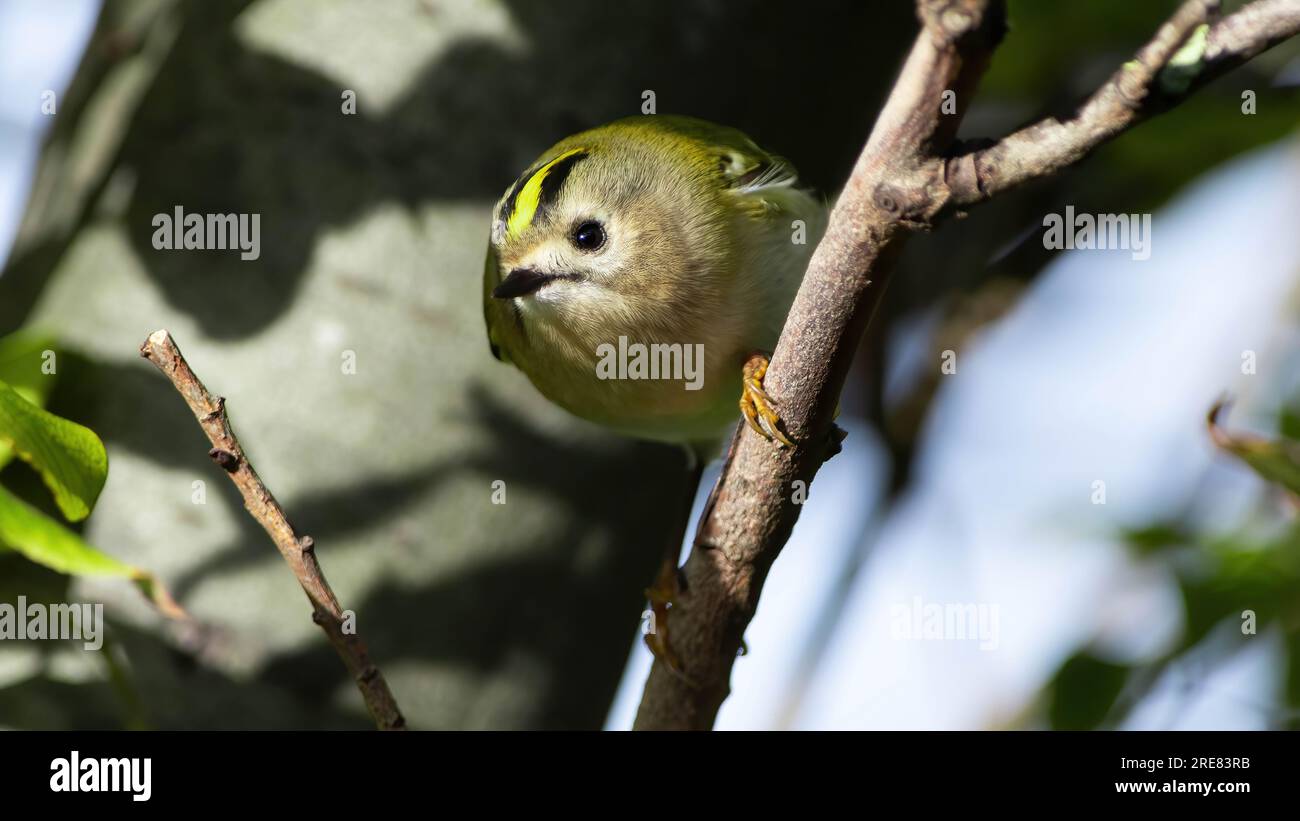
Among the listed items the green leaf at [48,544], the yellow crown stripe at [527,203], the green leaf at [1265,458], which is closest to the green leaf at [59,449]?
the green leaf at [48,544]

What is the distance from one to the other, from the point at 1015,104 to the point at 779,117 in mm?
800

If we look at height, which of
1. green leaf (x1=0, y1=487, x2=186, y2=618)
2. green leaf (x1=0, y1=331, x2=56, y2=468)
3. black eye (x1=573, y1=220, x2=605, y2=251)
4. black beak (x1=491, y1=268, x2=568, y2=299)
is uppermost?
black eye (x1=573, y1=220, x2=605, y2=251)

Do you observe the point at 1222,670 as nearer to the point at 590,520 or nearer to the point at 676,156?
the point at 590,520

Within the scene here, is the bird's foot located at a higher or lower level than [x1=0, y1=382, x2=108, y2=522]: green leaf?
lower

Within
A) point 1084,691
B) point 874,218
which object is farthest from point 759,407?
point 1084,691

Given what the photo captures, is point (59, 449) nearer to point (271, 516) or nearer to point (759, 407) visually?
point (271, 516)

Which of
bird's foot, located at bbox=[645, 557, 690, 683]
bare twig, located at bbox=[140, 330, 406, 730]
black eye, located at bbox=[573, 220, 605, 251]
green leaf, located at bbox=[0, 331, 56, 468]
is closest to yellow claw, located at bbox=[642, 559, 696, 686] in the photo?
bird's foot, located at bbox=[645, 557, 690, 683]

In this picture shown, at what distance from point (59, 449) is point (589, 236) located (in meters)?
0.78

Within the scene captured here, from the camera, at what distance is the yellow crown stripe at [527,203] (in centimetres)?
153

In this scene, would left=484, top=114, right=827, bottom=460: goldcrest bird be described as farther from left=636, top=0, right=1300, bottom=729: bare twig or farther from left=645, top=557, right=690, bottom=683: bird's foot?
left=636, top=0, right=1300, bottom=729: bare twig

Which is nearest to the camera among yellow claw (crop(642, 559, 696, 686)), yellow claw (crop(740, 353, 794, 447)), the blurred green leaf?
yellow claw (crop(740, 353, 794, 447))

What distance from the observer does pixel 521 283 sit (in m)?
1.51

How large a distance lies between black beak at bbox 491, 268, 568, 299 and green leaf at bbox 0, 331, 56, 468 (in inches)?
22.7

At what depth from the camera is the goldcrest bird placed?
1.53 meters
